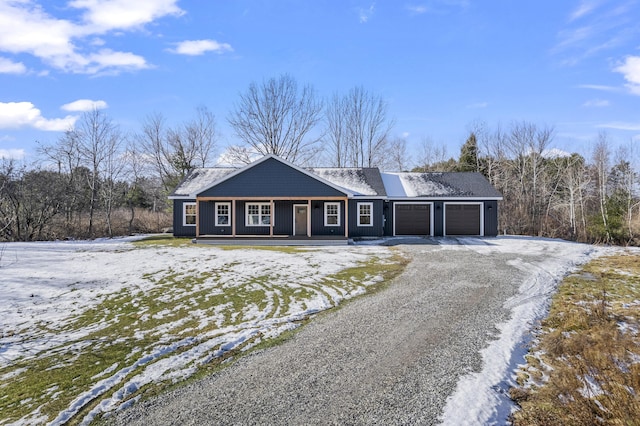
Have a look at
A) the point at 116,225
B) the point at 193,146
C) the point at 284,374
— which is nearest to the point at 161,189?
the point at 193,146

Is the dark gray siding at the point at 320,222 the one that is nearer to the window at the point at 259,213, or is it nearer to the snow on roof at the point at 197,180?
the window at the point at 259,213

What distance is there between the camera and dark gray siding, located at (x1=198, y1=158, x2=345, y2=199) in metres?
18.6

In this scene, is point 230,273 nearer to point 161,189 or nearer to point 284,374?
point 284,374

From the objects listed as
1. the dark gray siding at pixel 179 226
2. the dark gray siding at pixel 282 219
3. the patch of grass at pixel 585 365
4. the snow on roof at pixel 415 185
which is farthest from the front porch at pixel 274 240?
the patch of grass at pixel 585 365

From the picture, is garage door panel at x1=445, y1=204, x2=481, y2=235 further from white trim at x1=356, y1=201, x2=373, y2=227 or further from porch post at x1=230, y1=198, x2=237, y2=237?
porch post at x1=230, y1=198, x2=237, y2=237

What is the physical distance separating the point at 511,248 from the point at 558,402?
13300mm

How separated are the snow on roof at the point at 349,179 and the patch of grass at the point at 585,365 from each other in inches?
520

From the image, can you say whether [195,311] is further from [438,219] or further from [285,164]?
[438,219]

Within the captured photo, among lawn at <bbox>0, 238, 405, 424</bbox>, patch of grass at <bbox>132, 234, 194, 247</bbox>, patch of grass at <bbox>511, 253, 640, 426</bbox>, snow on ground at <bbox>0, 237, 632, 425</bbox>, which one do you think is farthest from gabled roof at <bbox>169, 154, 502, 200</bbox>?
patch of grass at <bbox>511, 253, 640, 426</bbox>

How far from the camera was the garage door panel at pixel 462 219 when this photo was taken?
66.2ft

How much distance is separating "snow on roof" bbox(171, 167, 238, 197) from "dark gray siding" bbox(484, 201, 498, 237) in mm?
14444

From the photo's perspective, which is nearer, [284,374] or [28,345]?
[284,374]

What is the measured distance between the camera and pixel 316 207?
64.2ft

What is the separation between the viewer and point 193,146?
112 feet
